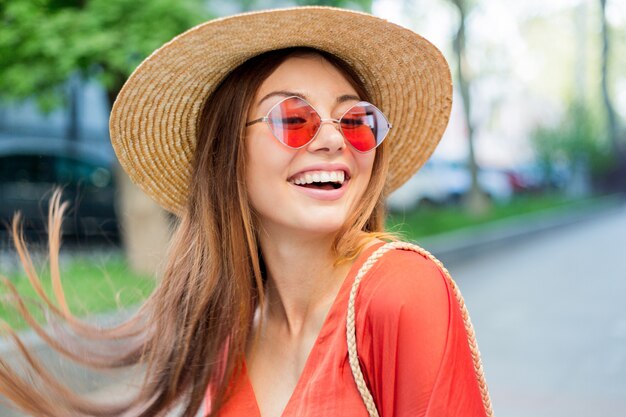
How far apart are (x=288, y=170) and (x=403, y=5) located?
55.6ft

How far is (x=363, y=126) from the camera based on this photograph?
6.47 ft

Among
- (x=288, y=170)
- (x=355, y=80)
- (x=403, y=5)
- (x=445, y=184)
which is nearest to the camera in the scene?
(x=288, y=170)

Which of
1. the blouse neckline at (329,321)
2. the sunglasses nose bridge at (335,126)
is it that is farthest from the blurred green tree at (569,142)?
the blouse neckline at (329,321)

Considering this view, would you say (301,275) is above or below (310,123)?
below

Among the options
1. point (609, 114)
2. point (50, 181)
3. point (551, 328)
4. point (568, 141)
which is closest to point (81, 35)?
point (551, 328)

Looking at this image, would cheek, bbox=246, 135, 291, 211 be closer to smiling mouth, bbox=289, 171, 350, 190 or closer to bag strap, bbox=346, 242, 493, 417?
smiling mouth, bbox=289, 171, 350, 190

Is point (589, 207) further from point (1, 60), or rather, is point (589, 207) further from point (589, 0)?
point (1, 60)

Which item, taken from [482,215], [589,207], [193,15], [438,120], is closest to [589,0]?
[589,207]

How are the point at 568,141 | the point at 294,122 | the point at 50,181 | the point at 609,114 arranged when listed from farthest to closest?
1. the point at 609,114
2. the point at 568,141
3. the point at 50,181
4. the point at 294,122

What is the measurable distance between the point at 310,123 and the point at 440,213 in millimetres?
16851

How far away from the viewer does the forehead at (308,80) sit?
1.98 m

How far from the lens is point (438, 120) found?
92.5 inches

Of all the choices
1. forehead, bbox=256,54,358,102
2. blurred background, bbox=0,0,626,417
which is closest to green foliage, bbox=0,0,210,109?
blurred background, bbox=0,0,626,417

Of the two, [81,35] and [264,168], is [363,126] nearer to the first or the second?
[264,168]
